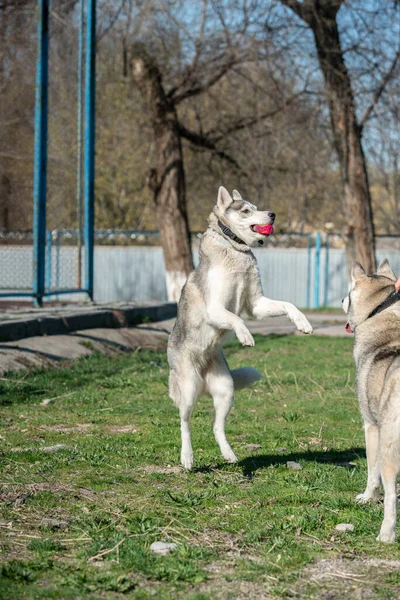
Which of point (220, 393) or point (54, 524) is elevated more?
point (220, 393)

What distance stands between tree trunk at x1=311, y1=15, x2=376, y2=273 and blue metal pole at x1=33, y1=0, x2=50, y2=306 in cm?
708

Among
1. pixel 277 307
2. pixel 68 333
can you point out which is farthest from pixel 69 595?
pixel 68 333

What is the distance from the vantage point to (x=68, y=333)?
1298 centimetres

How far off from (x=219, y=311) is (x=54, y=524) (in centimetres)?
234

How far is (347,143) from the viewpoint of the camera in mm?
19672

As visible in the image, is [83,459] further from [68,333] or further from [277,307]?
[68,333]

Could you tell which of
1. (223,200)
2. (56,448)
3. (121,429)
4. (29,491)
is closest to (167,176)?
(121,429)

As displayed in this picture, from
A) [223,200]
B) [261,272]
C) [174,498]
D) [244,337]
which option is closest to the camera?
[174,498]

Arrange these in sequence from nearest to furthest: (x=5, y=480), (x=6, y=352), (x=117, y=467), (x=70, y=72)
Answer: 1. (x=5, y=480)
2. (x=117, y=467)
3. (x=6, y=352)
4. (x=70, y=72)

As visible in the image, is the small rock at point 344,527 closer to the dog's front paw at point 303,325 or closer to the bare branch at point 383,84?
the dog's front paw at point 303,325

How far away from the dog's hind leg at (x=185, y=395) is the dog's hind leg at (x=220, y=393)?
0.34ft

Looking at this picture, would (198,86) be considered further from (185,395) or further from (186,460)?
(186,460)

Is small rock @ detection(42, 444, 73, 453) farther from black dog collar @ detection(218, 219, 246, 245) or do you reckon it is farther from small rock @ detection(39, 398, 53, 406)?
small rock @ detection(39, 398, 53, 406)

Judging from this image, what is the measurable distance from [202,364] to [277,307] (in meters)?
0.74
